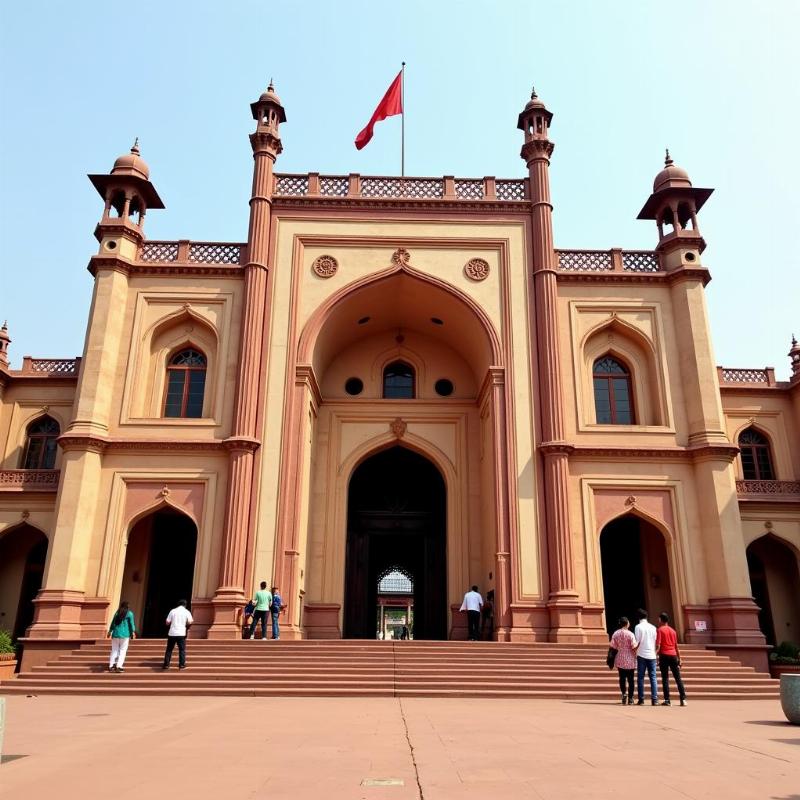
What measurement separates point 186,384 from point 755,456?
17939 millimetres

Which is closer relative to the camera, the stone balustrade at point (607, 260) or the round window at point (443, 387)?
the stone balustrade at point (607, 260)

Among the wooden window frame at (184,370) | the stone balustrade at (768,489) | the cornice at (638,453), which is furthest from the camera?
the stone balustrade at (768,489)

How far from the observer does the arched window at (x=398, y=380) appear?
22.9 m

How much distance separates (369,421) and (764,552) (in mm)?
13040

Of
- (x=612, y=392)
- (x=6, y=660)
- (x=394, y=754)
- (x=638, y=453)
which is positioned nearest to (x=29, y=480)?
(x=6, y=660)

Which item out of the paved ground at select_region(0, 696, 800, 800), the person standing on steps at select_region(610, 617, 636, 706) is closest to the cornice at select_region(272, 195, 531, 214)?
the person standing on steps at select_region(610, 617, 636, 706)

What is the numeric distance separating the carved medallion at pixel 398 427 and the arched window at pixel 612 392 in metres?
5.73

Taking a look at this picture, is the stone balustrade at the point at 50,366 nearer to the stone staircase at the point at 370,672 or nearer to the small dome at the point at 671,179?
the stone staircase at the point at 370,672

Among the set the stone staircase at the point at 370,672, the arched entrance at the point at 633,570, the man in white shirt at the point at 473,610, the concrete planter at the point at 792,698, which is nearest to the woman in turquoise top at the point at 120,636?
the stone staircase at the point at 370,672

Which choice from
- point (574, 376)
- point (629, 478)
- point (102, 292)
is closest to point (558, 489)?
point (629, 478)

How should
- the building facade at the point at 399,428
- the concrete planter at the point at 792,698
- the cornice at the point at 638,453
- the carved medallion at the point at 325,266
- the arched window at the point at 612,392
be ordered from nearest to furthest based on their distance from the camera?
the concrete planter at the point at 792,698 < the building facade at the point at 399,428 < the cornice at the point at 638,453 < the arched window at the point at 612,392 < the carved medallion at the point at 325,266

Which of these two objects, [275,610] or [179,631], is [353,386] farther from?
[179,631]

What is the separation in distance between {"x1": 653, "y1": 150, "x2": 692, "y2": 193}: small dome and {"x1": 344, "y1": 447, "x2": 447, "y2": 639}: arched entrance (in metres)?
11.1

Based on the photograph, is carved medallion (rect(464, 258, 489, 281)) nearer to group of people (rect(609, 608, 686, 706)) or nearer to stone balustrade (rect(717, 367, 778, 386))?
stone balustrade (rect(717, 367, 778, 386))
